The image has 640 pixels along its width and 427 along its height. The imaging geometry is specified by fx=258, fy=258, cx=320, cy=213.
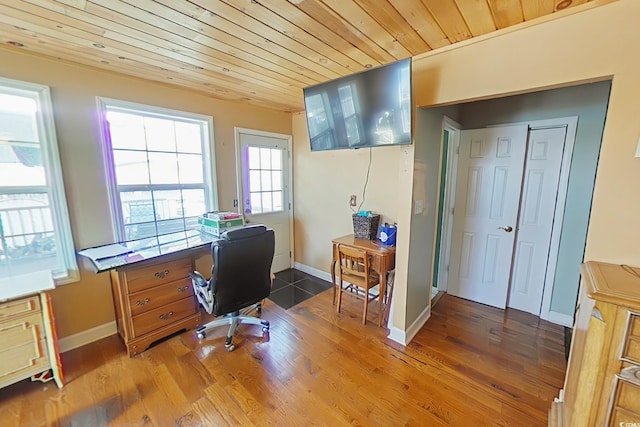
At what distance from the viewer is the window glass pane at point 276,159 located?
3535 mm

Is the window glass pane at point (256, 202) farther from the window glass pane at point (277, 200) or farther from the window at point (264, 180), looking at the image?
the window glass pane at point (277, 200)

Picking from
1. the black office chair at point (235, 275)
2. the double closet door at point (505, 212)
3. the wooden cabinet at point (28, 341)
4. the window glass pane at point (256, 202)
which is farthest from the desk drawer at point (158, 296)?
the double closet door at point (505, 212)

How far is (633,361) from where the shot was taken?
1018 mm

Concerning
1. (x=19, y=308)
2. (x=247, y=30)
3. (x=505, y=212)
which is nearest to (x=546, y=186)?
(x=505, y=212)

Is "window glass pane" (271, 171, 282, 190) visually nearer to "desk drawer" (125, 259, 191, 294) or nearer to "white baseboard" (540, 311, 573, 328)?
"desk drawer" (125, 259, 191, 294)

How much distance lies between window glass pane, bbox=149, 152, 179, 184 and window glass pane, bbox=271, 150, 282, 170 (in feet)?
4.01

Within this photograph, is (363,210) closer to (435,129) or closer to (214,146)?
(435,129)

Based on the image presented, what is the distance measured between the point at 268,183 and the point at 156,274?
1789 millimetres

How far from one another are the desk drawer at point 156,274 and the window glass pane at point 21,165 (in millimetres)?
957

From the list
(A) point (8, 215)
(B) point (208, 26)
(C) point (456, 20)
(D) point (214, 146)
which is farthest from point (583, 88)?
(A) point (8, 215)

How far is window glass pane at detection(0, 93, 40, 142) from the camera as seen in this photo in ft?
5.87

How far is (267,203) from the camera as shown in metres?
3.54

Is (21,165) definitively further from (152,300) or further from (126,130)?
(152,300)

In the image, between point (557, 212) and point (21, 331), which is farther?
point (557, 212)
